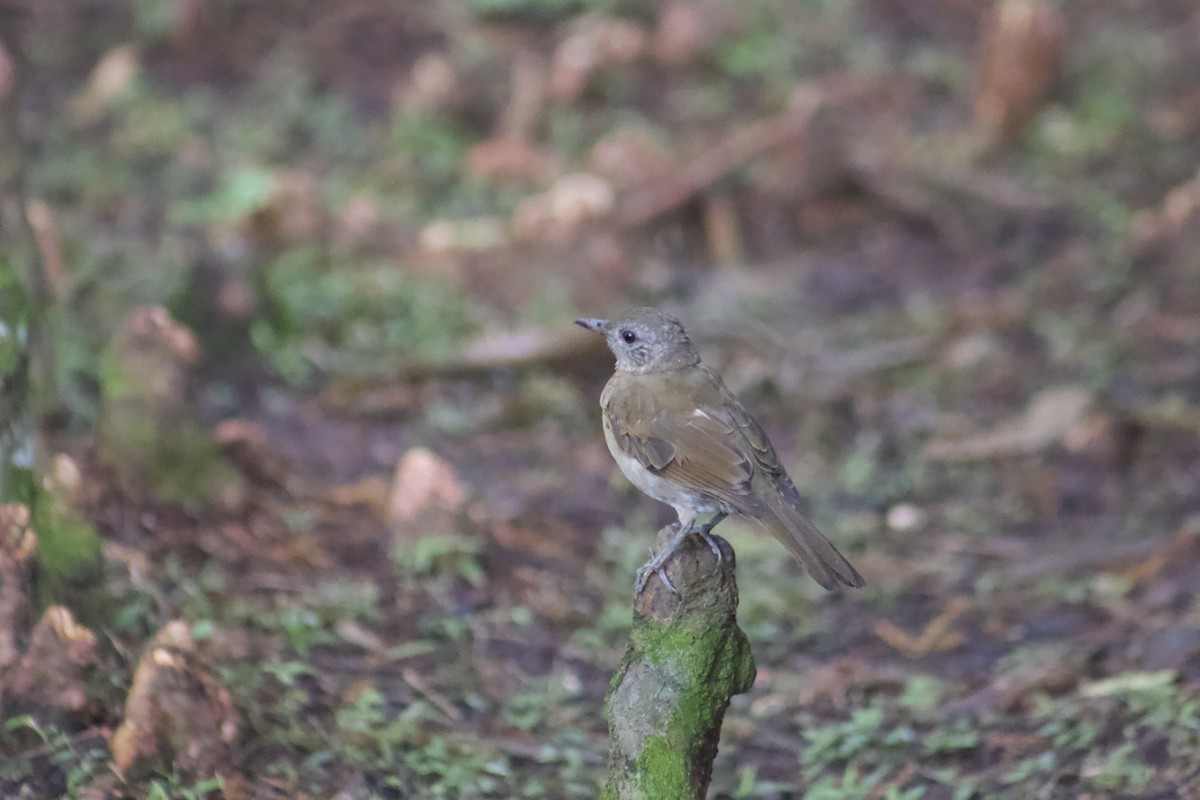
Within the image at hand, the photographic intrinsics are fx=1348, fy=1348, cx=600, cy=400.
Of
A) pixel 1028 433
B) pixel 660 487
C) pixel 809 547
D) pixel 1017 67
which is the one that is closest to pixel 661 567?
pixel 809 547

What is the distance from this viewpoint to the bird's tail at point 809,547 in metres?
3.46

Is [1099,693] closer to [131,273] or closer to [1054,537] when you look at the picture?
[1054,537]

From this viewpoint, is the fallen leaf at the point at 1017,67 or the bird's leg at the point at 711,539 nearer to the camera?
the bird's leg at the point at 711,539

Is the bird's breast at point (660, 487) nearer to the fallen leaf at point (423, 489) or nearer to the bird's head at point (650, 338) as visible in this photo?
the bird's head at point (650, 338)

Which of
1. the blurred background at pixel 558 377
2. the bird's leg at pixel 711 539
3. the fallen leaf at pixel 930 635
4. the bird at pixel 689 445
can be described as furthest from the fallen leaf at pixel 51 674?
the fallen leaf at pixel 930 635

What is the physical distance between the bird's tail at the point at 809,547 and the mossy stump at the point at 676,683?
0.26 m

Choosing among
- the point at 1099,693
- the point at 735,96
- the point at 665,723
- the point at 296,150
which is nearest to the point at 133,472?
the point at 665,723

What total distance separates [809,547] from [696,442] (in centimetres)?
51

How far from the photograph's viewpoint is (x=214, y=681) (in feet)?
11.9

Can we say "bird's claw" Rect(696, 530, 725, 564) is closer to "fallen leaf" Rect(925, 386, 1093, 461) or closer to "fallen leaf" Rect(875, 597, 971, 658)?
"fallen leaf" Rect(875, 597, 971, 658)

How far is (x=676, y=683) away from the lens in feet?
10.6

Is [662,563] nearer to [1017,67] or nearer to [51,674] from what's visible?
[51,674]

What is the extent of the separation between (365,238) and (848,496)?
→ 4.01 metres

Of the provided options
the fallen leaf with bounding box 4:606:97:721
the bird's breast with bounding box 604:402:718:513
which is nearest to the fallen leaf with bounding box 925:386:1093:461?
the bird's breast with bounding box 604:402:718:513
